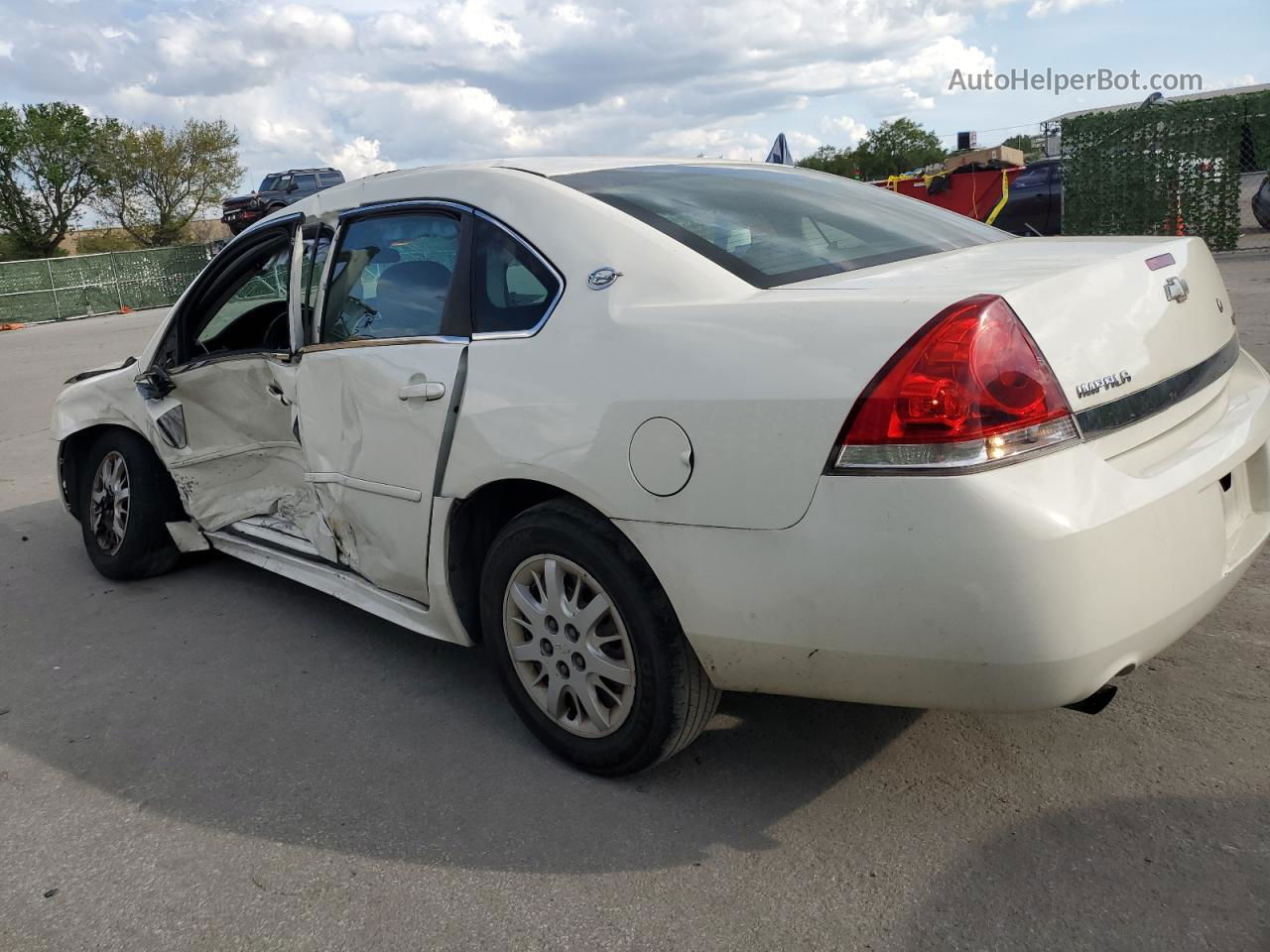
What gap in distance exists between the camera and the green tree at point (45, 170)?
1980 inches

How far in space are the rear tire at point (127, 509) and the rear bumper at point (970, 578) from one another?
3116 millimetres

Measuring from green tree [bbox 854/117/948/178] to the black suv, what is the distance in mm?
41171

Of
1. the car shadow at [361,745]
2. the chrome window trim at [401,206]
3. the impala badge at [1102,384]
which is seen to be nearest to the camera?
the impala badge at [1102,384]

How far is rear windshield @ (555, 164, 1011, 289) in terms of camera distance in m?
2.82

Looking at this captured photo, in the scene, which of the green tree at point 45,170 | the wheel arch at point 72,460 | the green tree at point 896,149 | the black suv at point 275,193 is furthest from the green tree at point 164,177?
the wheel arch at point 72,460

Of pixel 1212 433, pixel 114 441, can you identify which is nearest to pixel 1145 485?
pixel 1212 433

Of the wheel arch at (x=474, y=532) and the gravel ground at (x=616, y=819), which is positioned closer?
the gravel ground at (x=616, y=819)

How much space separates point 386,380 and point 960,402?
1.80 metres

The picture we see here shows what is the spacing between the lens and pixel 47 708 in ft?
12.1

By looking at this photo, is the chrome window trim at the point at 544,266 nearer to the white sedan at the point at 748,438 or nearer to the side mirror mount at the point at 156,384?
the white sedan at the point at 748,438

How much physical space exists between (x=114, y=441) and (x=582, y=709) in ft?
10.1

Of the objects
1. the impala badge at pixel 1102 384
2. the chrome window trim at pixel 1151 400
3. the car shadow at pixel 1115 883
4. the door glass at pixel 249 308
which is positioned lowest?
the car shadow at pixel 1115 883

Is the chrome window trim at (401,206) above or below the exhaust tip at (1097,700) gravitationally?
above

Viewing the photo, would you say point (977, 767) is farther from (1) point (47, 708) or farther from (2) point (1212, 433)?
(1) point (47, 708)
